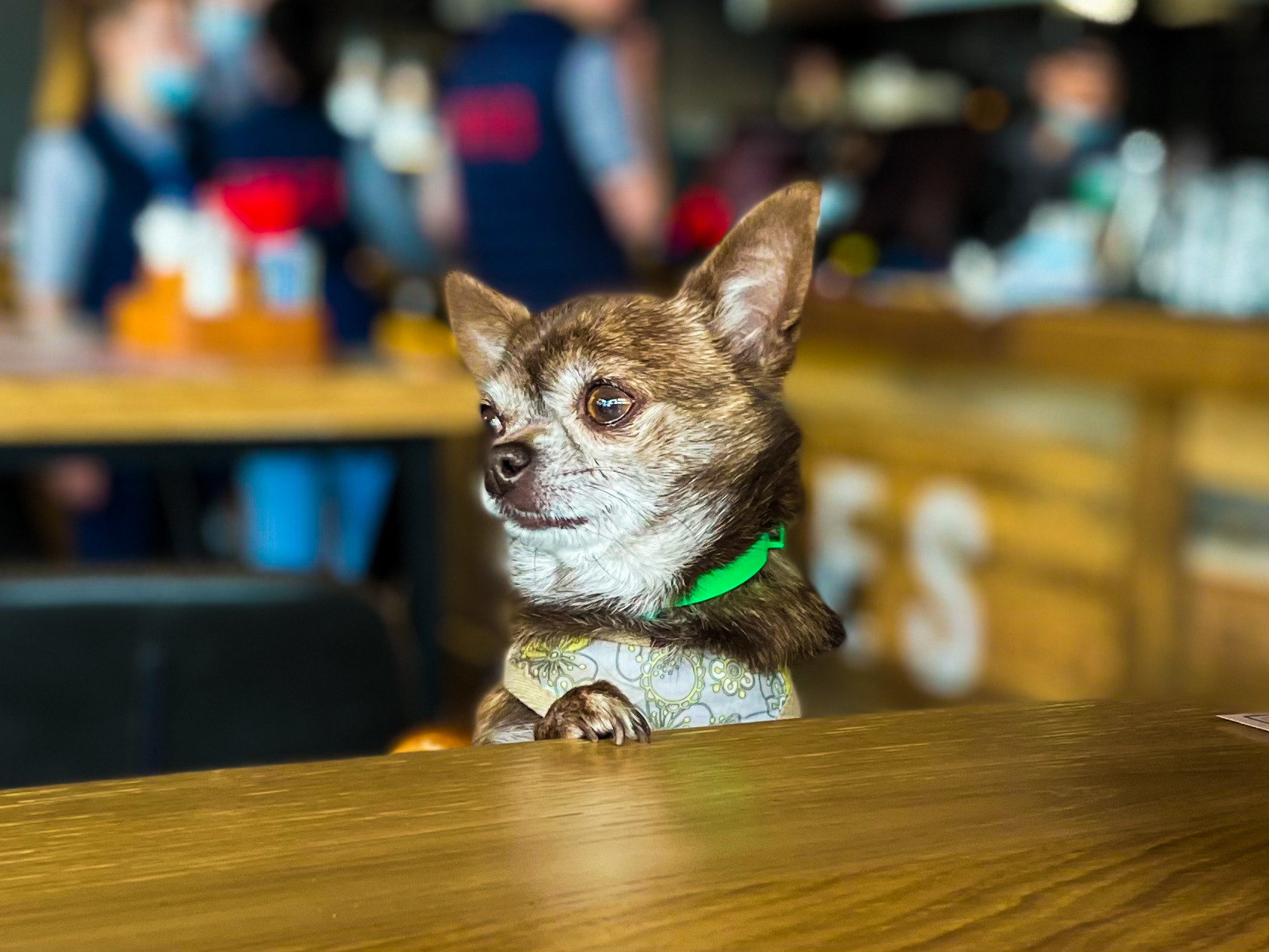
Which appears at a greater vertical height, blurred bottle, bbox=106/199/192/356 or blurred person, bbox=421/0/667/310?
blurred person, bbox=421/0/667/310

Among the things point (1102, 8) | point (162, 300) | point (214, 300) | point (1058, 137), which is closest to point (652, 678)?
point (214, 300)

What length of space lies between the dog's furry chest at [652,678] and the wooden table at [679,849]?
11mm

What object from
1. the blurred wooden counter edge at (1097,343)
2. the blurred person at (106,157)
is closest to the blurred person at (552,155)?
the blurred wooden counter edge at (1097,343)

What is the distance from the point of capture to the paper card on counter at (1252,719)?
537 millimetres

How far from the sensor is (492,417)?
19.6 inches

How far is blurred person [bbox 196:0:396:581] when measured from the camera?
8.88ft

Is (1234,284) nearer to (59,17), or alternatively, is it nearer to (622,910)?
(59,17)

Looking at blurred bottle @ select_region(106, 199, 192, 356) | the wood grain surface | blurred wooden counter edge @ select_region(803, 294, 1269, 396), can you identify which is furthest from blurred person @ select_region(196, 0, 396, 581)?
blurred wooden counter edge @ select_region(803, 294, 1269, 396)

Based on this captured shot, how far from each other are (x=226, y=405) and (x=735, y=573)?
1781 mm

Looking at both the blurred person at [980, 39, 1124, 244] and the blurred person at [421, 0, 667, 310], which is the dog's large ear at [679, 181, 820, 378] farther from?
the blurred person at [980, 39, 1124, 244]

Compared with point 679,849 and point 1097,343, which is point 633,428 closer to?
point 679,849

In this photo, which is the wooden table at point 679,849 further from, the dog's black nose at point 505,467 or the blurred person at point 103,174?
the blurred person at point 103,174

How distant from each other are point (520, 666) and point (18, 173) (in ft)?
25.4

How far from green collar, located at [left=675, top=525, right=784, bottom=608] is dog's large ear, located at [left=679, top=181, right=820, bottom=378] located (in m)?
0.05
